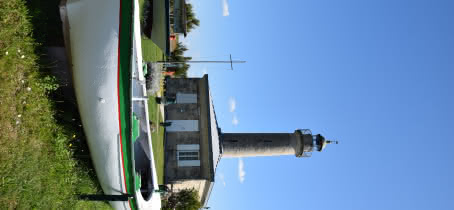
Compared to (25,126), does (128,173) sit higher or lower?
lower

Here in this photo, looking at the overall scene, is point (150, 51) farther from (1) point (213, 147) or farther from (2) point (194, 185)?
(2) point (194, 185)

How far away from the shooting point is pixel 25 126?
7.30 meters

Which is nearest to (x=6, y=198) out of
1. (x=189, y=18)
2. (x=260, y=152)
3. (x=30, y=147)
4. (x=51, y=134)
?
(x=30, y=147)

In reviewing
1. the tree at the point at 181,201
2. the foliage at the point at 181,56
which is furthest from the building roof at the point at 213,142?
the foliage at the point at 181,56

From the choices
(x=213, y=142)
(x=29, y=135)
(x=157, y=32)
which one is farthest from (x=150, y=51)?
(x=29, y=135)

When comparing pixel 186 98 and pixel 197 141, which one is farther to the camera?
pixel 186 98

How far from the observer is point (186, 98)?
22141 millimetres

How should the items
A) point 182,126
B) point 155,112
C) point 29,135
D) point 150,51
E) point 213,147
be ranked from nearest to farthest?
point 29,135
point 150,51
point 155,112
point 213,147
point 182,126

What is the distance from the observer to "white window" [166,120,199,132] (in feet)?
69.8

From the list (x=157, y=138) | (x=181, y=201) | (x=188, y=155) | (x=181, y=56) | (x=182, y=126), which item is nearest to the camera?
(x=157, y=138)

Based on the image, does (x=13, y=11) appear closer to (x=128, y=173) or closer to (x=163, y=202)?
(x=128, y=173)

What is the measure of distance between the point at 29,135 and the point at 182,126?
556 inches

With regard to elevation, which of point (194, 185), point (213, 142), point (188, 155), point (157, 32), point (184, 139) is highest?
point (157, 32)

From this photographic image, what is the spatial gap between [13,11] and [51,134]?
2733 mm
